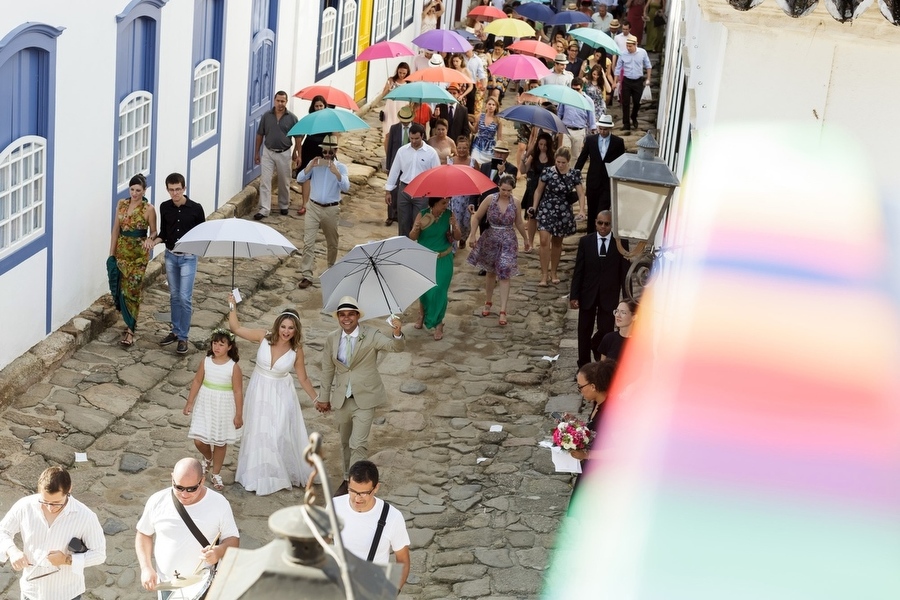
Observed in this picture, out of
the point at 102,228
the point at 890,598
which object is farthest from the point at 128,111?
the point at 890,598

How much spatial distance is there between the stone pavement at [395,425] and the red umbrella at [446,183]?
170 centimetres

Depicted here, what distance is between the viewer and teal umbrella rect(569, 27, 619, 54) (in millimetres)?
21562

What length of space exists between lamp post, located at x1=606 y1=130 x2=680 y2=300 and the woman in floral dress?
581cm

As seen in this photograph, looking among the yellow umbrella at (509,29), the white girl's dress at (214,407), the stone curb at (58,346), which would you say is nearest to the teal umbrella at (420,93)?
the stone curb at (58,346)

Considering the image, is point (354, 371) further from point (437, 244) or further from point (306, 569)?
point (306, 569)

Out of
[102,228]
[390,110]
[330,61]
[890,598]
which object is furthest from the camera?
[330,61]

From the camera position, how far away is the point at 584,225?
17.3 meters

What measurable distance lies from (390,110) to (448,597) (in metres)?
11.4

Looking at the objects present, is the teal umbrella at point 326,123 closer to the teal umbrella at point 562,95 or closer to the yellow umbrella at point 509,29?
the teal umbrella at point 562,95

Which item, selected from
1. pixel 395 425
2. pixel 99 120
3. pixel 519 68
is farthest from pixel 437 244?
pixel 519 68

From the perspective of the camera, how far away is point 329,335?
9688mm

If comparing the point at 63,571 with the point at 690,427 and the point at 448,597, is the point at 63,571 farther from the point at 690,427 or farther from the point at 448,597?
the point at 690,427

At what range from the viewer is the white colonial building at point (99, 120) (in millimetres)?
10656

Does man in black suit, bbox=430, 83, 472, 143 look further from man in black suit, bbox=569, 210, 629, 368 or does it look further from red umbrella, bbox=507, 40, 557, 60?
man in black suit, bbox=569, 210, 629, 368
